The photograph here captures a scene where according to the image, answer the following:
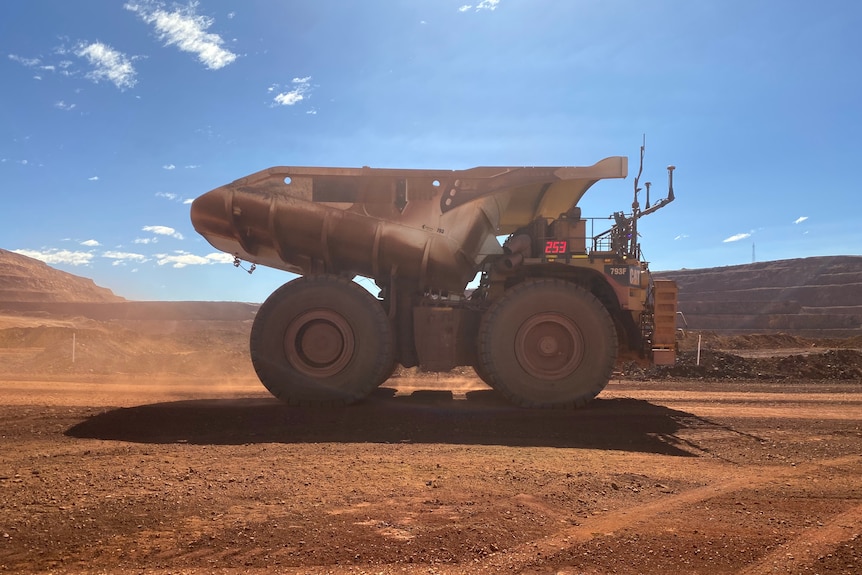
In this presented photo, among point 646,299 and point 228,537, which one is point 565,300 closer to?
point 646,299

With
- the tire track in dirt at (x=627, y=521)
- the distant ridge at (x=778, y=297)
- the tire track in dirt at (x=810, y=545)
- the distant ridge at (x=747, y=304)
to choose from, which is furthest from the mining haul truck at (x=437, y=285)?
the distant ridge at (x=747, y=304)

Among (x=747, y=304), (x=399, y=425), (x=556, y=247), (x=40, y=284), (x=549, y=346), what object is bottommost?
(x=399, y=425)

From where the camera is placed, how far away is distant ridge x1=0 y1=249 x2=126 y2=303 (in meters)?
81.9

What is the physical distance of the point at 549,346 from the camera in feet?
25.8

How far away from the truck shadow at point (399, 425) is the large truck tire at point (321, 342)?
0.30m

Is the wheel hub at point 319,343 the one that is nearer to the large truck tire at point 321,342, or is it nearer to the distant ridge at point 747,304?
the large truck tire at point 321,342

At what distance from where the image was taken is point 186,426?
6402 millimetres

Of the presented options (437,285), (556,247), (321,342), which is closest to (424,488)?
(321,342)

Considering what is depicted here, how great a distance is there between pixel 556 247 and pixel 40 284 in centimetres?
10645

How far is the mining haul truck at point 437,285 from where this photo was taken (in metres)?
7.79

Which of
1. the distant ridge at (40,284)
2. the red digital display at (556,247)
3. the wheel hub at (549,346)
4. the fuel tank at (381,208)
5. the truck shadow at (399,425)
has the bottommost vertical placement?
the truck shadow at (399,425)

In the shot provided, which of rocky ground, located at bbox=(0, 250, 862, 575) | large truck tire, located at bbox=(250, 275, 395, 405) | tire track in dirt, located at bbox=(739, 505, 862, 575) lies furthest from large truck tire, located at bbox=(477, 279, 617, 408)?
tire track in dirt, located at bbox=(739, 505, 862, 575)

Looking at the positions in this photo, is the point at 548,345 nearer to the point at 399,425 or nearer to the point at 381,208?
the point at 399,425

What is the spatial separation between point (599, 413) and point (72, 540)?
6296mm
